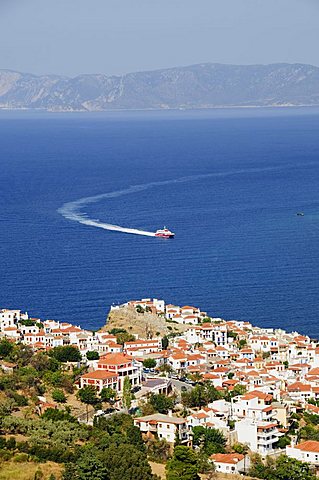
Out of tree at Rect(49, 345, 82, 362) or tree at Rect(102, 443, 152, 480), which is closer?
tree at Rect(102, 443, 152, 480)

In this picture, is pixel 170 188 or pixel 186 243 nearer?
pixel 186 243

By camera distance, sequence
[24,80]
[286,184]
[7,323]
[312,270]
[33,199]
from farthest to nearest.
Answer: [24,80] < [286,184] < [33,199] < [312,270] < [7,323]

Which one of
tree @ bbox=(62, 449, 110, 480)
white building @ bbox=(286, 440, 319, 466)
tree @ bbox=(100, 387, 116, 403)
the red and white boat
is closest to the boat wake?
the red and white boat

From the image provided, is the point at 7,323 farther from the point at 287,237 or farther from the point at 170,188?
the point at 170,188

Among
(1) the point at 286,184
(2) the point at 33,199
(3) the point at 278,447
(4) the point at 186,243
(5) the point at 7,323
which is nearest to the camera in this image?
(3) the point at 278,447

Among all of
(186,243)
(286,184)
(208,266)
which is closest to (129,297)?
(208,266)

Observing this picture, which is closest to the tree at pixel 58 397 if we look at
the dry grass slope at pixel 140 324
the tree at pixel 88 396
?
the tree at pixel 88 396

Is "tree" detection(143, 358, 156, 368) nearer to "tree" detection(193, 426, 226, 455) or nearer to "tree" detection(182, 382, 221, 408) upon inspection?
"tree" detection(182, 382, 221, 408)

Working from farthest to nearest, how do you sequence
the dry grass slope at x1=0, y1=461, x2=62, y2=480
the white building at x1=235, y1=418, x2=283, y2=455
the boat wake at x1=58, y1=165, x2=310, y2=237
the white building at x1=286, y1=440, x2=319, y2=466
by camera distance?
the boat wake at x1=58, y1=165, x2=310, y2=237
the white building at x1=235, y1=418, x2=283, y2=455
the white building at x1=286, y1=440, x2=319, y2=466
the dry grass slope at x1=0, y1=461, x2=62, y2=480
